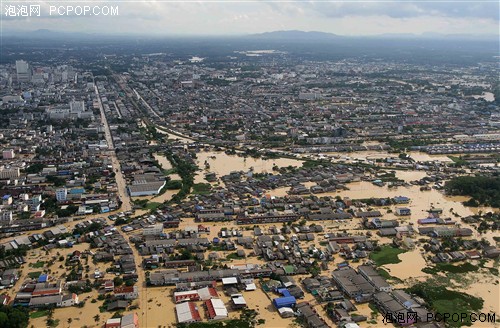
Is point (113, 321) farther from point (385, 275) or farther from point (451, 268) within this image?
point (451, 268)

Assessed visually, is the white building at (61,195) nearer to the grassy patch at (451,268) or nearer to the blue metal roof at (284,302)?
the blue metal roof at (284,302)

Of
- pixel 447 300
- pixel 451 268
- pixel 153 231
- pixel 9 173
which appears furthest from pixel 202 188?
pixel 447 300

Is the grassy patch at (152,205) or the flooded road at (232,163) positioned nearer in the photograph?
the grassy patch at (152,205)

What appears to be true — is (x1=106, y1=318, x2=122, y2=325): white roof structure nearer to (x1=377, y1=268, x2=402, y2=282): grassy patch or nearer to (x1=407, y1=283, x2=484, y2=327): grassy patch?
(x1=377, y1=268, x2=402, y2=282): grassy patch

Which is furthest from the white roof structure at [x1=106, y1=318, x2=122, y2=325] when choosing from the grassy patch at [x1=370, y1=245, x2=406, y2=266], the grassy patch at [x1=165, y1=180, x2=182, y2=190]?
the grassy patch at [x1=165, y1=180, x2=182, y2=190]

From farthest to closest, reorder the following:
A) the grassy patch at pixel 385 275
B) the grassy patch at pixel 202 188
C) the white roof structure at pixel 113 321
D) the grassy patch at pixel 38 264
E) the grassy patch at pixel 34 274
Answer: the grassy patch at pixel 202 188 < the grassy patch at pixel 38 264 < the grassy patch at pixel 385 275 < the grassy patch at pixel 34 274 < the white roof structure at pixel 113 321

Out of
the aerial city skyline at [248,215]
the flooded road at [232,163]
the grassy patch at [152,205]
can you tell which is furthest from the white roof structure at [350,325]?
the flooded road at [232,163]
